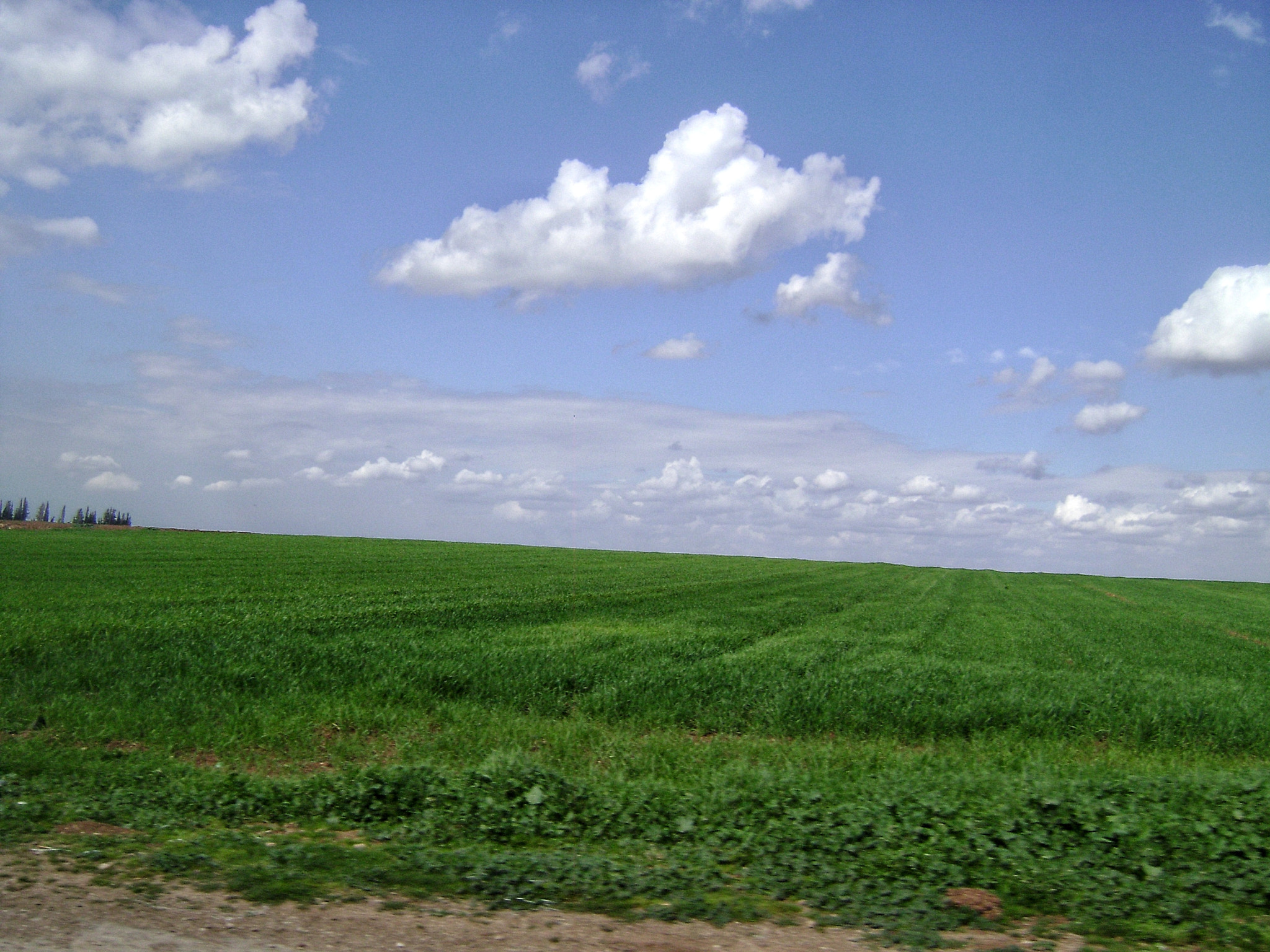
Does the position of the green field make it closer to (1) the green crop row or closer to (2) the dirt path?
(1) the green crop row

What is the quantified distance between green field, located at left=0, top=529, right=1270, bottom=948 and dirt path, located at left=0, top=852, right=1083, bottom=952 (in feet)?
0.94

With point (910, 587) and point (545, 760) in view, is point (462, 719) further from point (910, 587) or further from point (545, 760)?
point (910, 587)

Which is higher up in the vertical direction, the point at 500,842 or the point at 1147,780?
the point at 1147,780

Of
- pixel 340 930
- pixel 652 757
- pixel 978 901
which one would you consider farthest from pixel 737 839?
pixel 340 930

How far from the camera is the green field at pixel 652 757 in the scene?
6230 mm

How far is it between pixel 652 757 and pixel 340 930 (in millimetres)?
5443

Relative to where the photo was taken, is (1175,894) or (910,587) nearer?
(1175,894)

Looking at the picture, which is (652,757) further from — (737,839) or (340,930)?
(340,930)

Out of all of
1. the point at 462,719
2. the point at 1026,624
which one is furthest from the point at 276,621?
the point at 1026,624

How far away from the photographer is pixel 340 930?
5.12 metres

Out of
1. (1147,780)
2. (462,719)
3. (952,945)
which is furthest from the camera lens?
(462,719)

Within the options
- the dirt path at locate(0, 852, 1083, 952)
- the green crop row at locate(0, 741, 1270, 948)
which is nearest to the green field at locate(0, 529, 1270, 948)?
the green crop row at locate(0, 741, 1270, 948)

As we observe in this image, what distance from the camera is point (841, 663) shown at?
1675 centimetres

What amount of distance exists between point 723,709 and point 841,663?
4713 mm
